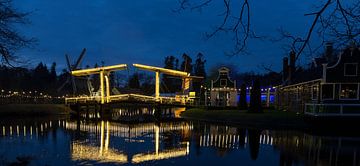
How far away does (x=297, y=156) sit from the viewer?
17.3 m

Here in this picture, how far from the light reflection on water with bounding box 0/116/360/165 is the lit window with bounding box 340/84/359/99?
5.93 meters

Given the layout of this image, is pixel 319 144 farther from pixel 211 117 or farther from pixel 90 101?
pixel 90 101

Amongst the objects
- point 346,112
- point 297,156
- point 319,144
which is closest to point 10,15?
point 297,156

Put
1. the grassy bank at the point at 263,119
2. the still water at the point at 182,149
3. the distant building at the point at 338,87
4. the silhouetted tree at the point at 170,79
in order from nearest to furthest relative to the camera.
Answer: the still water at the point at 182,149 → the distant building at the point at 338,87 → the grassy bank at the point at 263,119 → the silhouetted tree at the point at 170,79

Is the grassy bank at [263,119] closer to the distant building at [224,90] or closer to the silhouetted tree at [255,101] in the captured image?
the silhouetted tree at [255,101]

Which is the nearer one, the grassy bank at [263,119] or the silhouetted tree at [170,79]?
the grassy bank at [263,119]

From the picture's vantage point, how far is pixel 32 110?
50062mm

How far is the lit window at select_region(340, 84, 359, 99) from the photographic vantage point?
30092 millimetres

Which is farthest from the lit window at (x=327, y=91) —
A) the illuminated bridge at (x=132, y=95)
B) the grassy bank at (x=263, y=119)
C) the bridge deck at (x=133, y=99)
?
the bridge deck at (x=133, y=99)

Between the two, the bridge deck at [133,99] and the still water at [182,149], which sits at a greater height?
the bridge deck at [133,99]

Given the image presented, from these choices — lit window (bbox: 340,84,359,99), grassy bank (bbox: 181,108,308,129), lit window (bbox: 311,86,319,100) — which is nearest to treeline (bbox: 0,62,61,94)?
grassy bank (bbox: 181,108,308,129)

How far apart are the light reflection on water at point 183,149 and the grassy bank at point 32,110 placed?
22.4 meters

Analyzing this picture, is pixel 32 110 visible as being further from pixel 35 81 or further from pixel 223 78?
pixel 35 81

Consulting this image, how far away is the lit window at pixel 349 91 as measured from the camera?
30.1 meters
